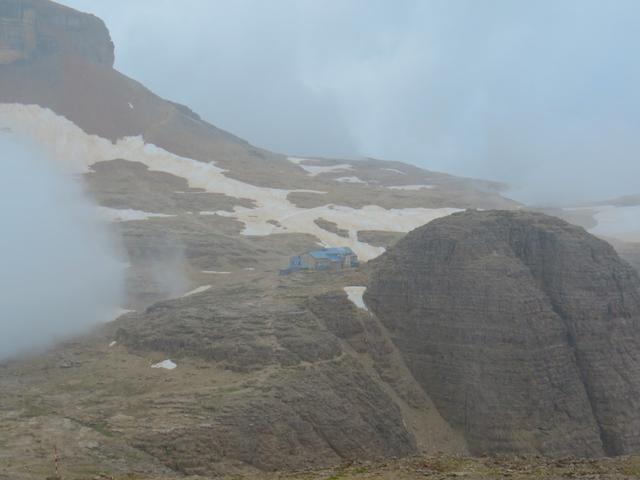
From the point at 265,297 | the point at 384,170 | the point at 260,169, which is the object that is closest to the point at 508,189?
the point at 384,170

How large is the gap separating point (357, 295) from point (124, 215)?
165ft

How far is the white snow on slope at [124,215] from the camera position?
84312 millimetres

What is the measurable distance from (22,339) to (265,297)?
14.5m

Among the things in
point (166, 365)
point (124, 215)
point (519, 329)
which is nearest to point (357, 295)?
point (519, 329)

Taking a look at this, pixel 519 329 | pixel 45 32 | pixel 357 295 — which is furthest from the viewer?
pixel 45 32

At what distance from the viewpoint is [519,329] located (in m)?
37.7

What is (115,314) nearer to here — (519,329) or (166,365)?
(166,365)

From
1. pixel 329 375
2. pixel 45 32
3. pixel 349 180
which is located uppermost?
pixel 45 32

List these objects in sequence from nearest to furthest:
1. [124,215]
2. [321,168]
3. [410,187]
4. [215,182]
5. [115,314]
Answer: [115,314], [124,215], [215,182], [410,187], [321,168]

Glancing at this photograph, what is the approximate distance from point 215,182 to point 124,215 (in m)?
27.0

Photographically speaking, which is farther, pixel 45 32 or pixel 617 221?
pixel 45 32

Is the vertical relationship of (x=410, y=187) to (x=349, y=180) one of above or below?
below

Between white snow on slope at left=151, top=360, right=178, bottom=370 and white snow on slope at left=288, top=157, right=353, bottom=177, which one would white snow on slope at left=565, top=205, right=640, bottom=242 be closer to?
white snow on slope at left=288, top=157, right=353, bottom=177

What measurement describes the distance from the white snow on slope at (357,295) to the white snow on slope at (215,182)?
1680 inches
